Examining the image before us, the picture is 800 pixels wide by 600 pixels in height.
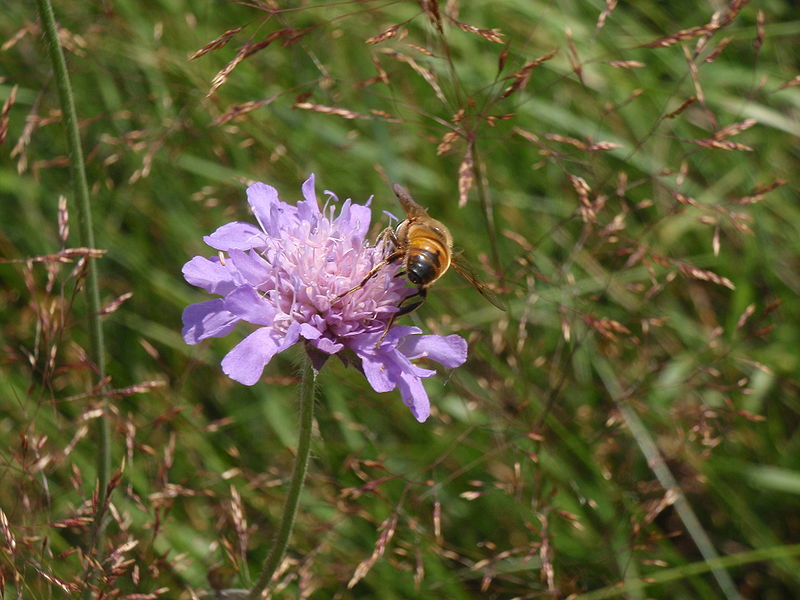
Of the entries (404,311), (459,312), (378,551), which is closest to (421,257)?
(404,311)

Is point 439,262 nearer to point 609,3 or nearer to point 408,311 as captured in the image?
point 408,311

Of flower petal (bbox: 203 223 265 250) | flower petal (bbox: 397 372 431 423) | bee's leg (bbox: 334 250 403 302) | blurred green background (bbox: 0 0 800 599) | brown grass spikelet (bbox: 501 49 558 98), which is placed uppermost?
brown grass spikelet (bbox: 501 49 558 98)

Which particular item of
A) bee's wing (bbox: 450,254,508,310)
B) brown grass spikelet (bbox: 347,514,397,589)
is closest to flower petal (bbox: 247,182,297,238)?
bee's wing (bbox: 450,254,508,310)

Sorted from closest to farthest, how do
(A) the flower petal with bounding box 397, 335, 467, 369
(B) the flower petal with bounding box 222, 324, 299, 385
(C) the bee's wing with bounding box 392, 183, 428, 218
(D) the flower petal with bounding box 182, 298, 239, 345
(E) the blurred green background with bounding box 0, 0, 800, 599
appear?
(B) the flower petal with bounding box 222, 324, 299, 385
(D) the flower petal with bounding box 182, 298, 239, 345
(A) the flower petal with bounding box 397, 335, 467, 369
(C) the bee's wing with bounding box 392, 183, 428, 218
(E) the blurred green background with bounding box 0, 0, 800, 599

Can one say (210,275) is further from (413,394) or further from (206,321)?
(413,394)

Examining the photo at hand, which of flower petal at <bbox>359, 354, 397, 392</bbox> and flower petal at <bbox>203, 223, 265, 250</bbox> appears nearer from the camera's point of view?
flower petal at <bbox>359, 354, 397, 392</bbox>

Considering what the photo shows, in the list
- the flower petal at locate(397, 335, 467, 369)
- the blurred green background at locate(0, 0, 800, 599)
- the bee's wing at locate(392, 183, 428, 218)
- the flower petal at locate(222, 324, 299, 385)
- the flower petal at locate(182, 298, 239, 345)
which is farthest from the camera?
the blurred green background at locate(0, 0, 800, 599)

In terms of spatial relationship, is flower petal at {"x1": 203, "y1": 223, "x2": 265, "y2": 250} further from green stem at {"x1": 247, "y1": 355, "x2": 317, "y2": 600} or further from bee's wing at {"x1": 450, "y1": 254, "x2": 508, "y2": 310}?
bee's wing at {"x1": 450, "y1": 254, "x2": 508, "y2": 310}

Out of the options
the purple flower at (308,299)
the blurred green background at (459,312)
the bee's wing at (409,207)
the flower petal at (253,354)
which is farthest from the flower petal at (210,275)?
the blurred green background at (459,312)
